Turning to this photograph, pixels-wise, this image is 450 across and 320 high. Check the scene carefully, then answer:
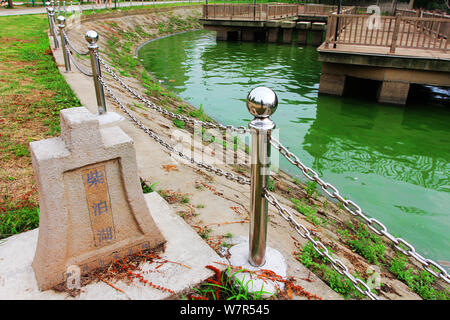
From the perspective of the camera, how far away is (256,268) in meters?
2.84

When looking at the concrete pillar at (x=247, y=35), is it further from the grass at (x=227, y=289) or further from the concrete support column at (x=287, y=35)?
the grass at (x=227, y=289)

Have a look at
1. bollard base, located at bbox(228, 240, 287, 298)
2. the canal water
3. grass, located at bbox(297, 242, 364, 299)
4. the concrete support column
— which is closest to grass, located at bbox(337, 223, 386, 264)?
the canal water

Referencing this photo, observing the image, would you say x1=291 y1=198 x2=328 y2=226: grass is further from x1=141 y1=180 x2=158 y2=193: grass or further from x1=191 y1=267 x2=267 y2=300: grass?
x1=191 y1=267 x2=267 y2=300: grass

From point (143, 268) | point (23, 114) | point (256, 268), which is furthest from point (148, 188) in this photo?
point (23, 114)

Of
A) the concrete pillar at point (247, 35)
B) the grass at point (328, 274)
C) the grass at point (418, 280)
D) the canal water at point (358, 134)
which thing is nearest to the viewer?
the grass at point (328, 274)

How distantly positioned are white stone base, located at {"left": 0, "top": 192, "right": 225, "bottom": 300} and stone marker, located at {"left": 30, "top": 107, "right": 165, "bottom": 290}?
13 centimetres

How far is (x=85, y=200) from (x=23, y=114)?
456 centimetres

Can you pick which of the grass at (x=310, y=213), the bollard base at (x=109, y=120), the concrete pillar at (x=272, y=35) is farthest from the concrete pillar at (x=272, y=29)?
the grass at (x=310, y=213)

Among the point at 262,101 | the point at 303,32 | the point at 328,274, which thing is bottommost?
the point at 328,274

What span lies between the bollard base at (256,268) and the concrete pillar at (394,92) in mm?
9506

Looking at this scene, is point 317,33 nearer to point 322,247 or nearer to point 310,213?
point 310,213

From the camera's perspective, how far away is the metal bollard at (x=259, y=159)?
7.63 ft

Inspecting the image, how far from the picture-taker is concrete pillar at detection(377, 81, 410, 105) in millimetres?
10680
